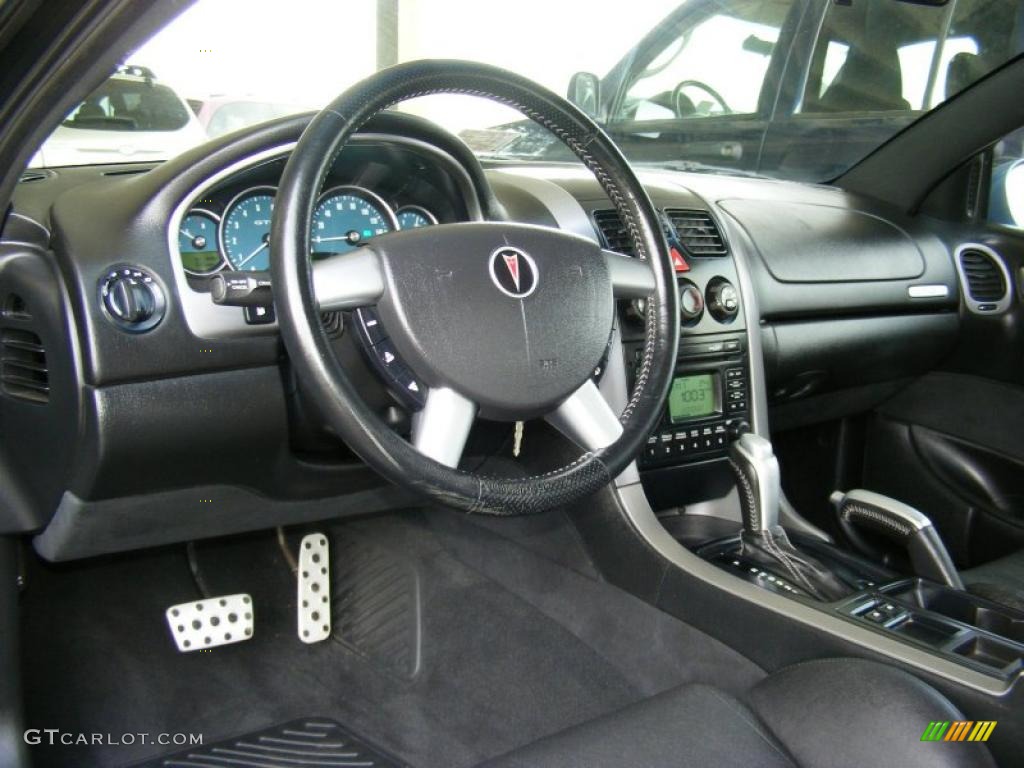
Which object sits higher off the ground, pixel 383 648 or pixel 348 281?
pixel 348 281

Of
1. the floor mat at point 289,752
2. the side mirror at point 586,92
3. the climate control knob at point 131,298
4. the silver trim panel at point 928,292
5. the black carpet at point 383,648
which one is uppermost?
the side mirror at point 586,92

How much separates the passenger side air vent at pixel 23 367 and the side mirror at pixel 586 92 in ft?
5.09

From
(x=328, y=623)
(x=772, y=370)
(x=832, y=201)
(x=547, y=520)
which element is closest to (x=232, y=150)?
(x=547, y=520)

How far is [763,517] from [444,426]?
2.59 feet

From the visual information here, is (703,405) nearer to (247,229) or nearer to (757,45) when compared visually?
(247,229)

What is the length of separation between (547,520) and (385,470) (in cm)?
79

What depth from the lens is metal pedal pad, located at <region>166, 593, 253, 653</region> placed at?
5.90 feet

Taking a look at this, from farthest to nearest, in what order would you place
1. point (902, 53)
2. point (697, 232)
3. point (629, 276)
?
1. point (902, 53)
2. point (697, 232)
3. point (629, 276)

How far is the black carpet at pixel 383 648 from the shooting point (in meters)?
1.65

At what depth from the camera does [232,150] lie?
1.26 m

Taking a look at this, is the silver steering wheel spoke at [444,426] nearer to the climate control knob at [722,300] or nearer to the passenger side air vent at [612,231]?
the passenger side air vent at [612,231]

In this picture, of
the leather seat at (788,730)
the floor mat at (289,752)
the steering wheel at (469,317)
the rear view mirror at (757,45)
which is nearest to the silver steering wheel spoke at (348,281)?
the steering wheel at (469,317)

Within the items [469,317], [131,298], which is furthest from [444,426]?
[131,298]

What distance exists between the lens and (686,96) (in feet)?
8.46
